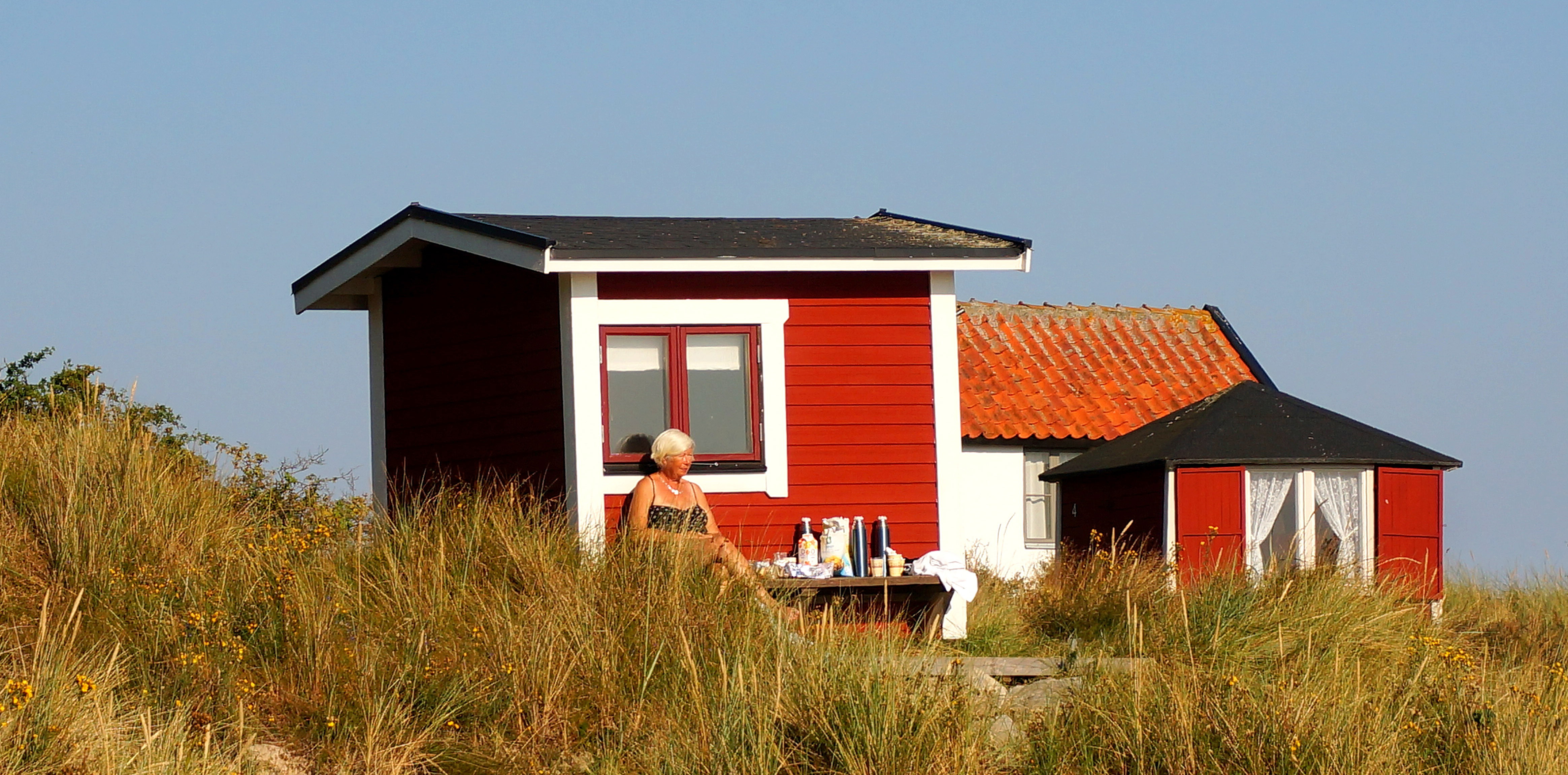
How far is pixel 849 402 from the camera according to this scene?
40.8 ft

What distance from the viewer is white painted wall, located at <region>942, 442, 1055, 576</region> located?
2416 centimetres

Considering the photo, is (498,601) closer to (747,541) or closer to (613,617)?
(613,617)

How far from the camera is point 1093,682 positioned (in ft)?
28.0

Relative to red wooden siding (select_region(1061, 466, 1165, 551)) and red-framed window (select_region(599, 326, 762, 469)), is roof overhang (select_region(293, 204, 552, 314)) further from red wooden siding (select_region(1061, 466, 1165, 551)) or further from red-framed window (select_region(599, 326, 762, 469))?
red wooden siding (select_region(1061, 466, 1165, 551))

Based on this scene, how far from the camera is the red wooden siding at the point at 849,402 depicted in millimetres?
12164

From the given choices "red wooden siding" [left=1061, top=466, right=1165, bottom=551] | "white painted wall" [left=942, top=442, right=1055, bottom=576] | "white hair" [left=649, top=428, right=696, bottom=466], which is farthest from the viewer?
"white painted wall" [left=942, top=442, right=1055, bottom=576]

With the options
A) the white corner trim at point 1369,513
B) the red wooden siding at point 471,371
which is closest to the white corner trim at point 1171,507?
the white corner trim at point 1369,513

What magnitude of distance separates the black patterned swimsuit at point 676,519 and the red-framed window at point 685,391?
1.37m

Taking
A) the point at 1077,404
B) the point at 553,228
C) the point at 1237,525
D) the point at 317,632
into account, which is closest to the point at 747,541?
the point at 553,228

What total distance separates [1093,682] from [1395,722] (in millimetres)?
1454

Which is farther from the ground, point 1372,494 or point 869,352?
point 869,352

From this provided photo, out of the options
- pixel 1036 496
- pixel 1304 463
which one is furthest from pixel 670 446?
pixel 1036 496

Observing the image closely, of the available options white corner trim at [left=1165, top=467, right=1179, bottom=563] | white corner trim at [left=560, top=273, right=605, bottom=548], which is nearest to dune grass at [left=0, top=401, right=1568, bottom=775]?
white corner trim at [left=560, top=273, right=605, bottom=548]

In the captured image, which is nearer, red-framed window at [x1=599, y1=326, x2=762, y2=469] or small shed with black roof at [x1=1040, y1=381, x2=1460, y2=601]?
red-framed window at [x1=599, y1=326, x2=762, y2=469]
